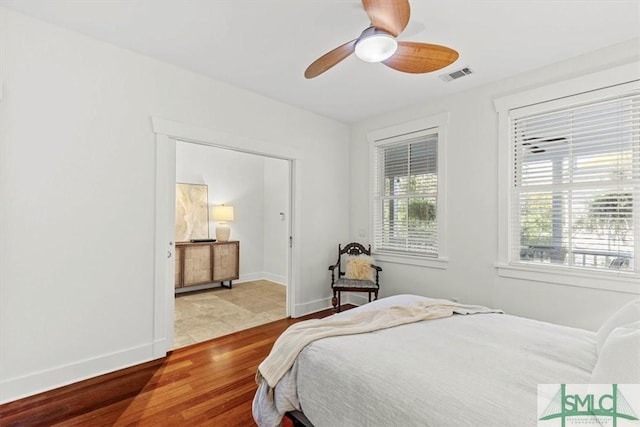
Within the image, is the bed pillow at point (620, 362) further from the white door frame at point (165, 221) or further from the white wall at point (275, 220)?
the white wall at point (275, 220)

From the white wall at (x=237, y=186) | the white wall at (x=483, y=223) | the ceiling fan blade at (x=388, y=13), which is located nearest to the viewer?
the ceiling fan blade at (x=388, y=13)

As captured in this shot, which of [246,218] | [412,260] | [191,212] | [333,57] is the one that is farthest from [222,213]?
[333,57]

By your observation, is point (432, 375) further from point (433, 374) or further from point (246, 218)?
point (246, 218)

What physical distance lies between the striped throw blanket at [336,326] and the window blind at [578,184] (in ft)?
4.01

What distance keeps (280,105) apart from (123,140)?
1768mm

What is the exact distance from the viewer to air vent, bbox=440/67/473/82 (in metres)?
2.90

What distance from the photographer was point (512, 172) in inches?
120

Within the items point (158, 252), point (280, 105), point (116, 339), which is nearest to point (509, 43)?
point (280, 105)

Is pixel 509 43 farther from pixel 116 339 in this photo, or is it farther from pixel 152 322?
pixel 116 339

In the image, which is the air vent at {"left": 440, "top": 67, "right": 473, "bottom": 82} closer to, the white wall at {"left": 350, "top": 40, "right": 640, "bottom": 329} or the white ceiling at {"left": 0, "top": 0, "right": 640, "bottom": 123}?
the white ceiling at {"left": 0, "top": 0, "right": 640, "bottom": 123}

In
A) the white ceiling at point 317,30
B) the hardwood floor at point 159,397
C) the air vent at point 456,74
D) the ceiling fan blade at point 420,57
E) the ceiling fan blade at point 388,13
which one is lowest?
the hardwood floor at point 159,397

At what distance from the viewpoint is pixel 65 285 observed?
232cm

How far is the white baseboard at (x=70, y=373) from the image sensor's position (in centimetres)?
211

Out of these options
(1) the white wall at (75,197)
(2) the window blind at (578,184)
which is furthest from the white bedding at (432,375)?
(1) the white wall at (75,197)
